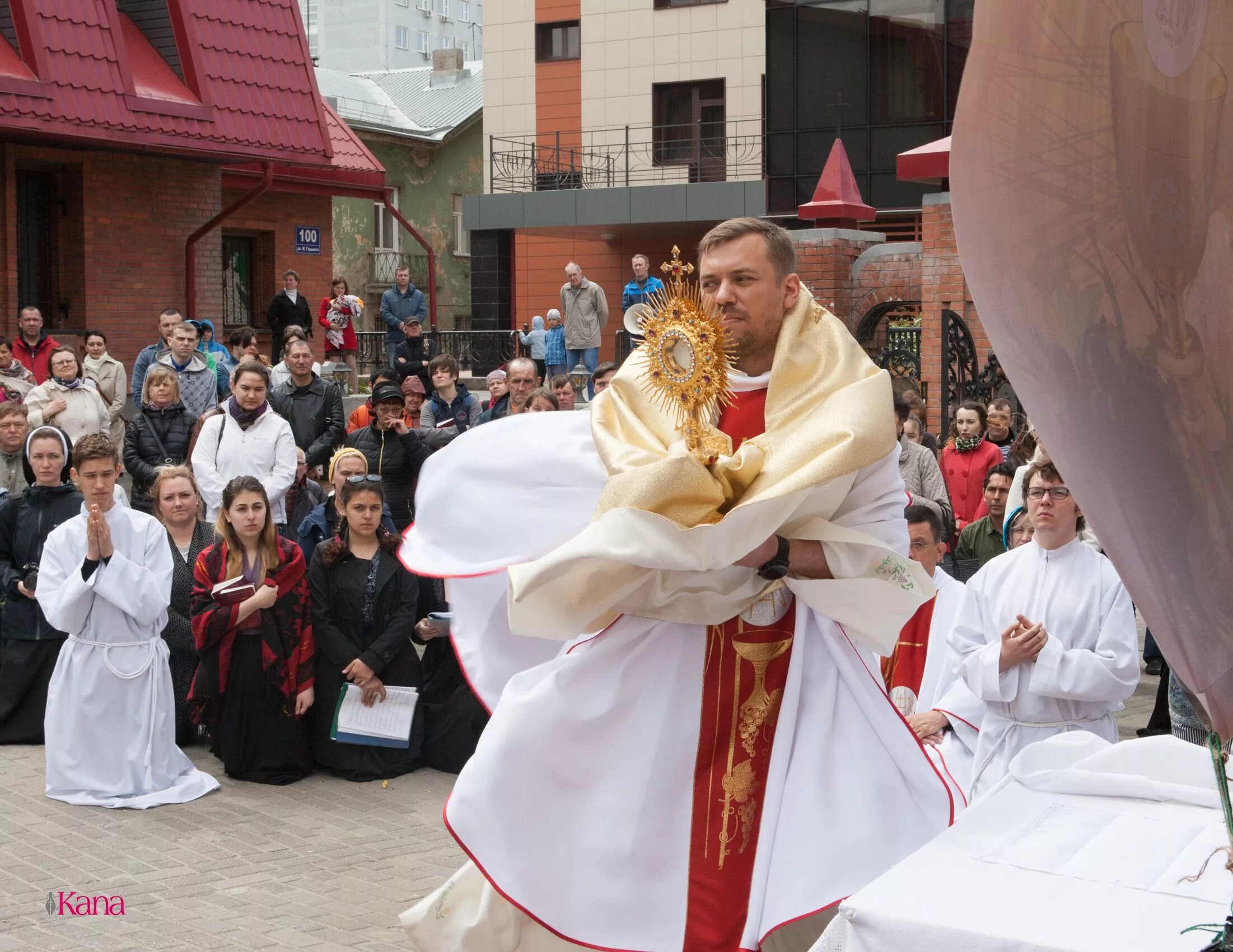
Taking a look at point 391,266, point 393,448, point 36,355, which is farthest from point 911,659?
point 391,266

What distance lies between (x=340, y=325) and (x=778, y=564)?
14952mm

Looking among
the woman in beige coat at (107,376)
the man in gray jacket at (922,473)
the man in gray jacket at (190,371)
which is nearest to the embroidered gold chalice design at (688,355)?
the man in gray jacket at (922,473)

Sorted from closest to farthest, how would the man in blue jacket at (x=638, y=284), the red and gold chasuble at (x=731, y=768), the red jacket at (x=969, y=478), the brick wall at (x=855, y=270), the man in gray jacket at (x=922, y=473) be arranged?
the red and gold chasuble at (x=731, y=768) < the man in gray jacket at (x=922, y=473) < the red jacket at (x=969, y=478) < the brick wall at (x=855, y=270) < the man in blue jacket at (x=638, y=284)

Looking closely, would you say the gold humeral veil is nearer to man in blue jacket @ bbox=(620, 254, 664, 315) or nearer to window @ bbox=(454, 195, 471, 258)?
man in blue jacket @ bbox=(620, 254, 664, 315)

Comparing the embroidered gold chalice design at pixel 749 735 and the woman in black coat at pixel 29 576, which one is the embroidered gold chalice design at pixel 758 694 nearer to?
the embroidered gold chalice design at pixel 749 735

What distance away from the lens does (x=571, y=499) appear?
398cm

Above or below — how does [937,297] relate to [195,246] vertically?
below

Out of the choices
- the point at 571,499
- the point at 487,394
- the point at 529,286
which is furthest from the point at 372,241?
the point at 571,499

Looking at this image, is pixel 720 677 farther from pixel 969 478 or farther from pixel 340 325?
pixel 340 325

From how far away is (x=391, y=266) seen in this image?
36.8 meters

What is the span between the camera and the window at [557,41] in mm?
30484

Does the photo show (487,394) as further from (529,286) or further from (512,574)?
(512,574)

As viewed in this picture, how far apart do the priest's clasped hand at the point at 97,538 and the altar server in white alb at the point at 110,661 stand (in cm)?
1

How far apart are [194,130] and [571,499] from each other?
41.5ft
